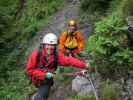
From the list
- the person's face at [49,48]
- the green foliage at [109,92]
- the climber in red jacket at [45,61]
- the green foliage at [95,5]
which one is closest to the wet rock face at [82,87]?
the green foliage at [109,92]

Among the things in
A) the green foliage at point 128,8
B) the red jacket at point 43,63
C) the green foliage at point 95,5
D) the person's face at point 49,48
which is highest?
the green foliage at point 95,5

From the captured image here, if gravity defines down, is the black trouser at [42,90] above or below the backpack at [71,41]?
below

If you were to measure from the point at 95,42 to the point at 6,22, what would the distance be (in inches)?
331

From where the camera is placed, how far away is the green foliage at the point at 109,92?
9539mm

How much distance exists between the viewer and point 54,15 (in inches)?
725

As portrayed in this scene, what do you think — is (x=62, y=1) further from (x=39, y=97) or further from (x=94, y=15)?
(x=39, y=97)

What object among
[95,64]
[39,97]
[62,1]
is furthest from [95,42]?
[62,1]

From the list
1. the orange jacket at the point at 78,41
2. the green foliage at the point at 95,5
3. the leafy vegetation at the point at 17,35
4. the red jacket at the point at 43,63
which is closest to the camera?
the red jacket at the point at 43,63

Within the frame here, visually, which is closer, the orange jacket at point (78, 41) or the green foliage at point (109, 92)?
the green foliage at point (109, 92)

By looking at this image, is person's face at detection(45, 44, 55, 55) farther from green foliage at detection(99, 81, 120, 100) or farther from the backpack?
the backpack

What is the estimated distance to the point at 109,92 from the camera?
31.5ft

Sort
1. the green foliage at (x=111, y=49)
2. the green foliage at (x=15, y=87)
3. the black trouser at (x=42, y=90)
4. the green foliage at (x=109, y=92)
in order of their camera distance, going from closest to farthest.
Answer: the black trouser at (x=42, y=90) → the green foliage at (x=109, y=92) → the green foliage at (x=111, y=49) → the green foliage at (x=15, y=87)

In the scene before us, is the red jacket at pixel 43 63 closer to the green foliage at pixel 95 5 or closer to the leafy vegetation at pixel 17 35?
the leafy vegetation at pixel 17 35

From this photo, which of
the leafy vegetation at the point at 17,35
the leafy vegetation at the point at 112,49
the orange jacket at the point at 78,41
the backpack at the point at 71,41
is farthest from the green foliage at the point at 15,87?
the leafy vegetation at the point at 112,49
